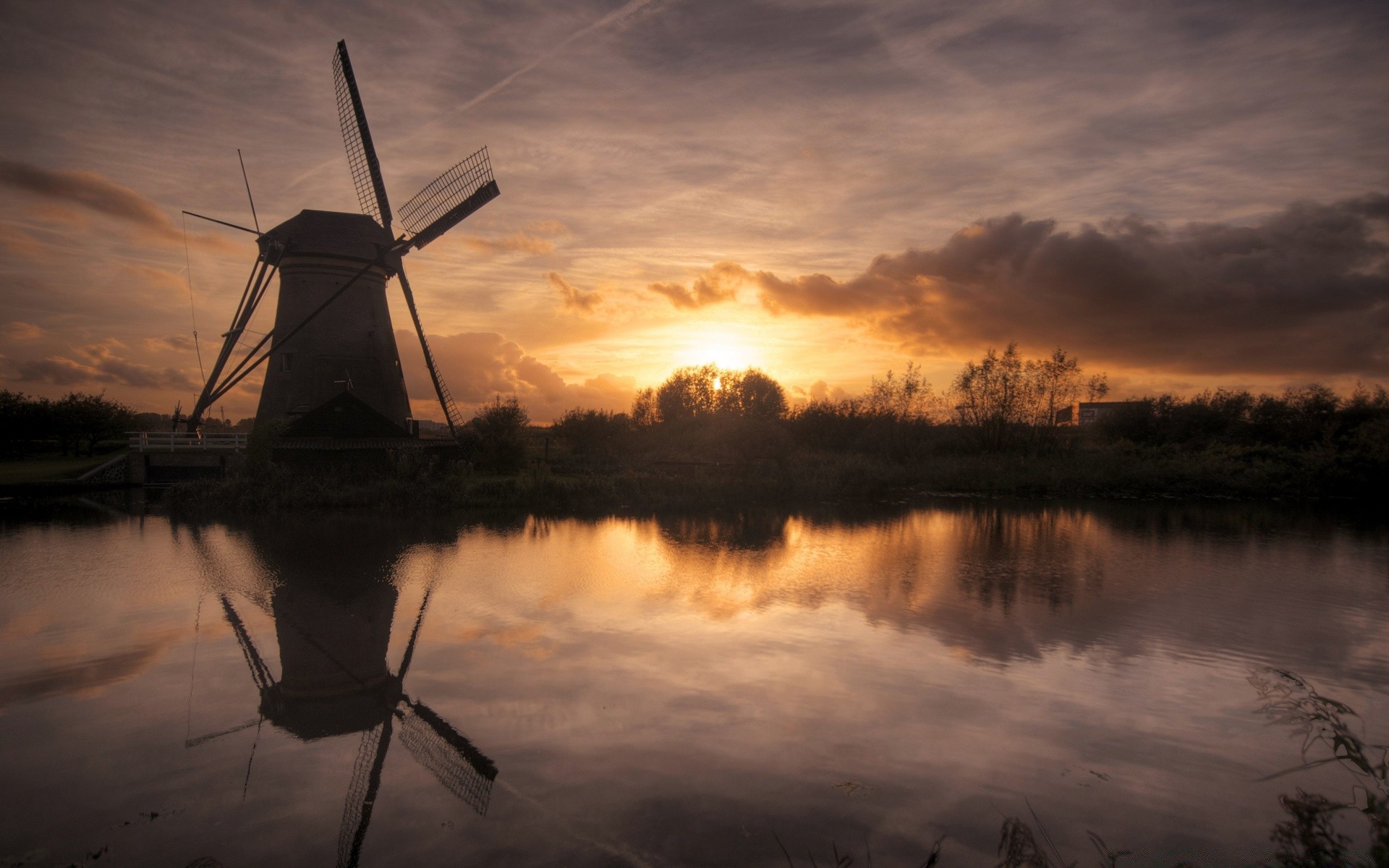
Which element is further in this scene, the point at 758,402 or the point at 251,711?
the point at 758,402

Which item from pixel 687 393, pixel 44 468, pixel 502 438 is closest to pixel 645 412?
pixel 687 393

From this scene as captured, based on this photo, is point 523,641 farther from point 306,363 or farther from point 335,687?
point 306,363

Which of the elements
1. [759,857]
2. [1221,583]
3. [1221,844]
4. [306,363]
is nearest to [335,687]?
[759,857]

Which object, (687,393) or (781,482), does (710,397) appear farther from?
(781,482)

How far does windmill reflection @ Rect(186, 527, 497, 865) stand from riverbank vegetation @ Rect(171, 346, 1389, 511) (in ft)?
27.7

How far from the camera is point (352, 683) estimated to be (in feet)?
22.0

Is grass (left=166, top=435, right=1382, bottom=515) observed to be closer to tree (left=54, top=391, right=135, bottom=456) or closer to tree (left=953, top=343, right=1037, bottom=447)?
tree (left=953, top=343, right=1037, bottom=447)

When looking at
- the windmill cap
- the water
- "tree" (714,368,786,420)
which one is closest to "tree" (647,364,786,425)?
"tree" (714,368,786,420)

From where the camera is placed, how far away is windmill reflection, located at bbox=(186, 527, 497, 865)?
4.92m

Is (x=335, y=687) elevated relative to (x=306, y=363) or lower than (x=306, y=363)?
lower

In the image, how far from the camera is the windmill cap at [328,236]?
73.7 feet

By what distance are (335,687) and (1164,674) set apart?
7.84 meters

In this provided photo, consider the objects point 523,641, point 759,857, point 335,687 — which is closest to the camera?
point 759,857

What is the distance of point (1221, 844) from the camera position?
420cm
